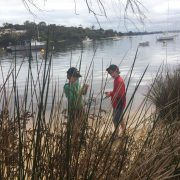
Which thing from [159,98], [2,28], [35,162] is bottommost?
[159,98]

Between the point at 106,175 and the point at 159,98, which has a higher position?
the point at 106,175

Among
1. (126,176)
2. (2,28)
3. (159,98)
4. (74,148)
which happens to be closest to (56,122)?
(74,148)

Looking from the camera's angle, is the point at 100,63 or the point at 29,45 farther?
the point at 100,63

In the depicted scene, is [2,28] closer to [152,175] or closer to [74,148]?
[74,148]

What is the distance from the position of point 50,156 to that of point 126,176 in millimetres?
399

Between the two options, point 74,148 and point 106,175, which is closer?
point 106,175

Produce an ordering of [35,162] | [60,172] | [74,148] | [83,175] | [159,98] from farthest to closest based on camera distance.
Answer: [159,98], [74,148], [83,175], [60,172], [35,162]

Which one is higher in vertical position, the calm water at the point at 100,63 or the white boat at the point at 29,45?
the white boat at the point at 29,45

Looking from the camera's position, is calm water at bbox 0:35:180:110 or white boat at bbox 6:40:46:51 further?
calm water at bbox 0:35:180:110

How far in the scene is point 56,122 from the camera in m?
2.08

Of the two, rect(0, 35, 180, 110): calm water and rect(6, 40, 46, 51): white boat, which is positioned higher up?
rect(6, 40, 46, 51): white boat

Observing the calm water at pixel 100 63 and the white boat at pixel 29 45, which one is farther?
the calm water at pixel 100 63

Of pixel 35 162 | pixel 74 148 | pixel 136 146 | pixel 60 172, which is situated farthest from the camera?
pixel 136 146

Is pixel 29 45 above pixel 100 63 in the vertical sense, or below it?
above
